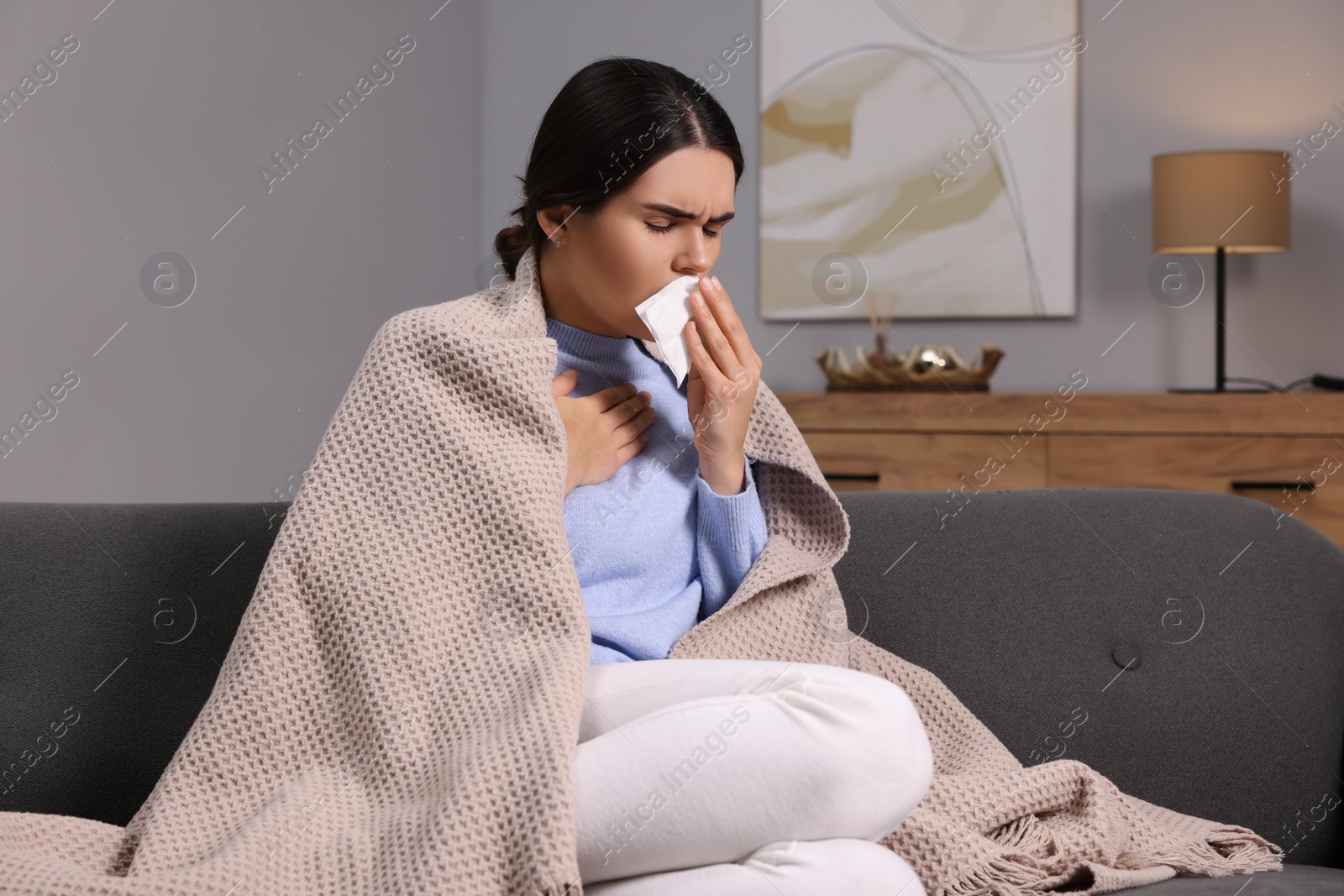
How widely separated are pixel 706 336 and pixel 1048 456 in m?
1.75

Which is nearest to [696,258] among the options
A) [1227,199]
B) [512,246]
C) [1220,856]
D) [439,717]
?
[512,246]

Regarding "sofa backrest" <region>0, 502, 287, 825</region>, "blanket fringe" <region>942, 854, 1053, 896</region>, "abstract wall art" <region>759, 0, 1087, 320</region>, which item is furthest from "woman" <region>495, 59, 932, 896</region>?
"abstract wall art" <region>759, 0, 1087, 320</region>

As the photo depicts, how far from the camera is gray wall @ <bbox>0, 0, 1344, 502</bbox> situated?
2109 millimetres

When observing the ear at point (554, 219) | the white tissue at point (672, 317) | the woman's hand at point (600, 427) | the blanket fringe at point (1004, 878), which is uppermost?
the ear at point (554, 219)

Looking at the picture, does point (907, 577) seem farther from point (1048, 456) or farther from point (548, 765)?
point (1048, 456)

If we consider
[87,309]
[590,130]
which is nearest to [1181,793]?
[590,130]

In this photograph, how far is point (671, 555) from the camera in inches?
49.4

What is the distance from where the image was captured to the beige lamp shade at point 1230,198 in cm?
280

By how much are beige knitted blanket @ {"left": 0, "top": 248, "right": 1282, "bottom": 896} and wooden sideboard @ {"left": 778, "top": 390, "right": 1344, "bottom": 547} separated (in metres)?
1.46

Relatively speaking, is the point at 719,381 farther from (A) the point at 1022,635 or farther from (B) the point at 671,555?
(A) the point at 1022,635

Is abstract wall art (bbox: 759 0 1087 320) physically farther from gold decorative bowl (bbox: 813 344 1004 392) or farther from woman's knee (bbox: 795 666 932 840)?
woman's knee (bbox: 795 666 932 840)

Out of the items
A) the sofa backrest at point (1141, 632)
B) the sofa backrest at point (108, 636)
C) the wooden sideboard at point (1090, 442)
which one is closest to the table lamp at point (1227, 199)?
the wooden sideboard at point (1090, 442)

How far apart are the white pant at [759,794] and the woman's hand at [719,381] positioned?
14.8 inches

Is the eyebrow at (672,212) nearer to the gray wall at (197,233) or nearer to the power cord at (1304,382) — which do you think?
the gray wall at (197,233)
